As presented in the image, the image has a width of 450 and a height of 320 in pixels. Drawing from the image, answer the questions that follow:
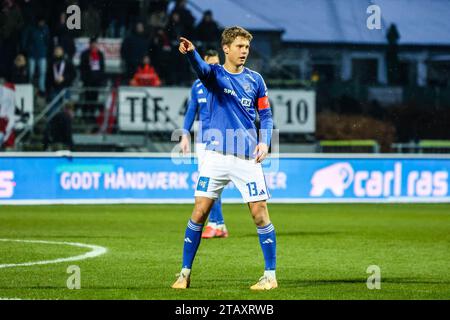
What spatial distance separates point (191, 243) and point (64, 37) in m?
16.1

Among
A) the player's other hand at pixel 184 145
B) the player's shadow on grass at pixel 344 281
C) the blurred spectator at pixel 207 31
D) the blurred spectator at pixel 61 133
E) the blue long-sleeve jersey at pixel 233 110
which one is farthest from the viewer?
the blurred spectator at pixel 207 31

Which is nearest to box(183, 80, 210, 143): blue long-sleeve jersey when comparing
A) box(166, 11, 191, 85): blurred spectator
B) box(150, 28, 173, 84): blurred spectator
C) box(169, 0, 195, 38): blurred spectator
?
box(150, 28, 173, 84): blurred spectator

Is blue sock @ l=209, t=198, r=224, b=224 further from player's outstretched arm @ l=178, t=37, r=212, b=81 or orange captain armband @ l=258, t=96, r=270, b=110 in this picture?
player's outstretched arm @ l=178, t=37, r=212, b=81

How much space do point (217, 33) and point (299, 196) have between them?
5832 mm

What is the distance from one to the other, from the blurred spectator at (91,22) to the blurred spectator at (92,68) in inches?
25.9

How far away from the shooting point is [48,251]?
11547 mm

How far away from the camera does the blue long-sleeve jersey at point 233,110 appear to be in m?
8.45

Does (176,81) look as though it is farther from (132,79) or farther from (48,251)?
(48,251)

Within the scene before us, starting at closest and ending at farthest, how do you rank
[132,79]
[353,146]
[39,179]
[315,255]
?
[315,255]
[39,179]
[353,146]
[132,79]

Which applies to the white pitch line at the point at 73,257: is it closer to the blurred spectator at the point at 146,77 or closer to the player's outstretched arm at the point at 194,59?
the player's outstretched arm at the point at 194,59

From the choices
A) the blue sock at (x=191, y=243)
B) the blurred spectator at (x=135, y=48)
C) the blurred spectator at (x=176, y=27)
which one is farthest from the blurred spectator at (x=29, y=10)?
the blue sock at (x=191, y=243)

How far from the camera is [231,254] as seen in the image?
11.4 m

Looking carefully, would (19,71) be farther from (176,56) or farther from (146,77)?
(176,56)

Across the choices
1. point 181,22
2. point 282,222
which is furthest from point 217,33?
point 282,222
